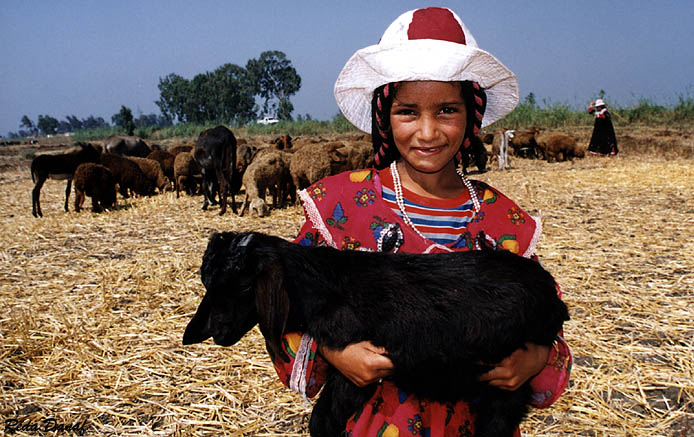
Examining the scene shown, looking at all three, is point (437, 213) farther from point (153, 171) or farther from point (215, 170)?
point (153, 171)

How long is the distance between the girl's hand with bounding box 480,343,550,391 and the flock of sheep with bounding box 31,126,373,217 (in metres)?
9.90

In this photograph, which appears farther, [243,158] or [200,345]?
[243,158]

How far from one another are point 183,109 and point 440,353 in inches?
5012

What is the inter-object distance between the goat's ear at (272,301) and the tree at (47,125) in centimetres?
21611

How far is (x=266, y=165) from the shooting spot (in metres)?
11.8

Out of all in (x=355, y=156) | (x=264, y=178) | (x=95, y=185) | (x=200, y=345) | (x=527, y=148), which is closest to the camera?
(x=200, y=345)

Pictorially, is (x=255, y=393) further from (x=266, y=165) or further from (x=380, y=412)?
(x=266, y=165)

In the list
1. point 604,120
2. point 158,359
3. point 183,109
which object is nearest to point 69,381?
point 158,359

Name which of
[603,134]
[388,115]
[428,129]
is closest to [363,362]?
[428,129]

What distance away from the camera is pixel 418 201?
6.92ft

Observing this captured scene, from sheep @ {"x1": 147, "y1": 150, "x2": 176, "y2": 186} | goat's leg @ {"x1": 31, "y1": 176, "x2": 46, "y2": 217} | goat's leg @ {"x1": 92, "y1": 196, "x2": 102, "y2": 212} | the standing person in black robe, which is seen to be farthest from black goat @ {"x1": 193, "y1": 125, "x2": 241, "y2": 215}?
the standing person in black robe

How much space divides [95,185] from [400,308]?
1290 cm

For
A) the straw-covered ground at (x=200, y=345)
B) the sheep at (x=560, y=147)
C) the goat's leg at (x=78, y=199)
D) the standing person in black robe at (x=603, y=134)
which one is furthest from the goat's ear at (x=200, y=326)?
the standing person in black robe at (x=603, y=134)

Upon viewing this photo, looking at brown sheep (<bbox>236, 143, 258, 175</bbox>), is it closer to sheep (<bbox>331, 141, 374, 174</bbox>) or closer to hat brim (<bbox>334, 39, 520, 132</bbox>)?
sheep (<bbox>331, 141, 374, 174</bbox>)
